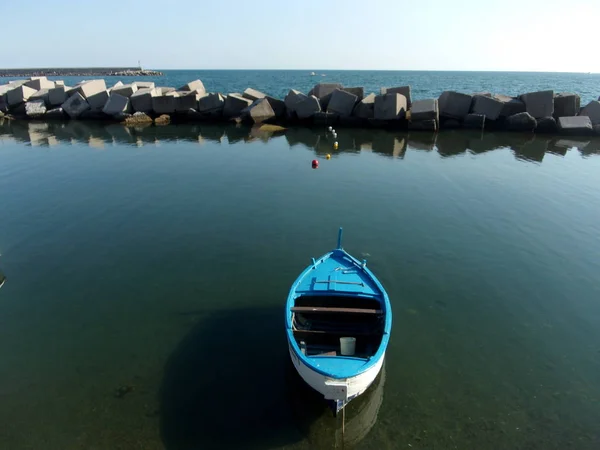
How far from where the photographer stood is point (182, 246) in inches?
461

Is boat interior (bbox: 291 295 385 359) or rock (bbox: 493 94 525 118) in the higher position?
rock (bbox: 493 94 525 118)

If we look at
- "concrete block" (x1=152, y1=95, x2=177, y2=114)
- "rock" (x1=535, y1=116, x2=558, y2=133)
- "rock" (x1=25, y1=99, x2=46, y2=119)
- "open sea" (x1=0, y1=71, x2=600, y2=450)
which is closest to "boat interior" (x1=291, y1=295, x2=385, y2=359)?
"open sea" (x1=0, y1=71, x2=600, y2=450)

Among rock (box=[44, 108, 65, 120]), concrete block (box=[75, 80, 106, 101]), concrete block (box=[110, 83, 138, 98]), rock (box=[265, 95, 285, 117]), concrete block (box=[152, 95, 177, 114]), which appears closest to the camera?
concrete block (box=[152, 95, 177, 114])

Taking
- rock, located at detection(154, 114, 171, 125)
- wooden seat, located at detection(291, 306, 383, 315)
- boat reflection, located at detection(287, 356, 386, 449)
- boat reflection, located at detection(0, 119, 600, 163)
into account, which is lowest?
boat reflection, located at detection(287, 356, 386, 449)

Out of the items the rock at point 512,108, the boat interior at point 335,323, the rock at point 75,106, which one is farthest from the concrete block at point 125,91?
the boat interior at point 335,323

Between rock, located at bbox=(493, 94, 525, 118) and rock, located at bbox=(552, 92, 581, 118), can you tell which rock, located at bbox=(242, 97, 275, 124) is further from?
rock, located at bbox=(552, 92, 581, 118)

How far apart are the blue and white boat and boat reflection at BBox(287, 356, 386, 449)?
45cm

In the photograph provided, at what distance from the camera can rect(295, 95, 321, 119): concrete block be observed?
30.9 metres

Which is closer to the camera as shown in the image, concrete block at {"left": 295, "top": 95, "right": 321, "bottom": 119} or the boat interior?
the boat interior

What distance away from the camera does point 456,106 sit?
29.7 m

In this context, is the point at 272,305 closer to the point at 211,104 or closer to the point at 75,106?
the point at 211,104

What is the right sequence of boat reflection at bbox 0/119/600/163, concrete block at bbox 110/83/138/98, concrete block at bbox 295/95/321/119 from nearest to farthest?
boat reflection at bbox 0/119/600/163, concrete block at bbox 295/95/321/119, concrete block at bbox 110/83/138/98

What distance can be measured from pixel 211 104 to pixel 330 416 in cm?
3072

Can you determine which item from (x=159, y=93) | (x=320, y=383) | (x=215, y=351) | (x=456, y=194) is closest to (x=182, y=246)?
(x=215, y=351)
